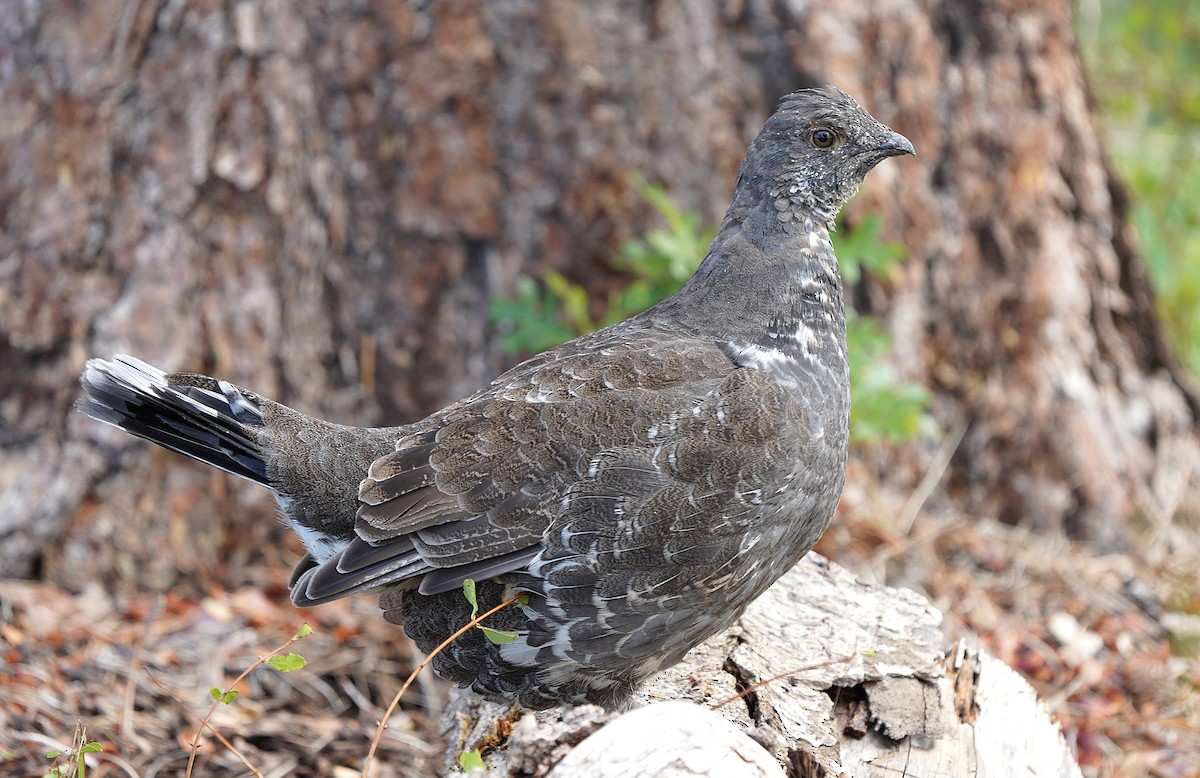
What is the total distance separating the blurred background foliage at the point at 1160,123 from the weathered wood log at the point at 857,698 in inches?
205

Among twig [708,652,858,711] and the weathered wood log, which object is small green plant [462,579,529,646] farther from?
twig [708,652,858,711]

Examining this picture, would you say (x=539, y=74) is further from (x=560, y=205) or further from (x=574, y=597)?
(x=574, y=597)

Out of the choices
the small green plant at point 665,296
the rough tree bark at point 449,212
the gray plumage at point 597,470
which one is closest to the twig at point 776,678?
the gray plumage at point 597,470

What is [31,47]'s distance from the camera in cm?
493

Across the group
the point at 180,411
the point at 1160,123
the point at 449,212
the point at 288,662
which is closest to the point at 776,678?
the point at 288,662

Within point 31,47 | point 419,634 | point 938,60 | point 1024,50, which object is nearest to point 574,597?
point 419,634

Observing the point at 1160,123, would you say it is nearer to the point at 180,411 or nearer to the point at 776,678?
the point at 776,678

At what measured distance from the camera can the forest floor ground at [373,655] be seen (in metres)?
4.22

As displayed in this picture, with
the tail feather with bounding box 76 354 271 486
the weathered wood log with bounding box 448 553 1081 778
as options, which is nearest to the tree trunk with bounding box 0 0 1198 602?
the tail feather with bounding box 76 354 271 486

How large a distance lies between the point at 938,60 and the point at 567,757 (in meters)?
4.54

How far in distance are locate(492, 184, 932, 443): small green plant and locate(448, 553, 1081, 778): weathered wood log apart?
1299mm

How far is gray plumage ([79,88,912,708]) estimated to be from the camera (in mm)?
3293

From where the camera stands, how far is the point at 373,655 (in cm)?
488

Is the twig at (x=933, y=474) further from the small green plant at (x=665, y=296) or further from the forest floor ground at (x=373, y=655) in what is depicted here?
the small green plant at (x=665, y=296)
